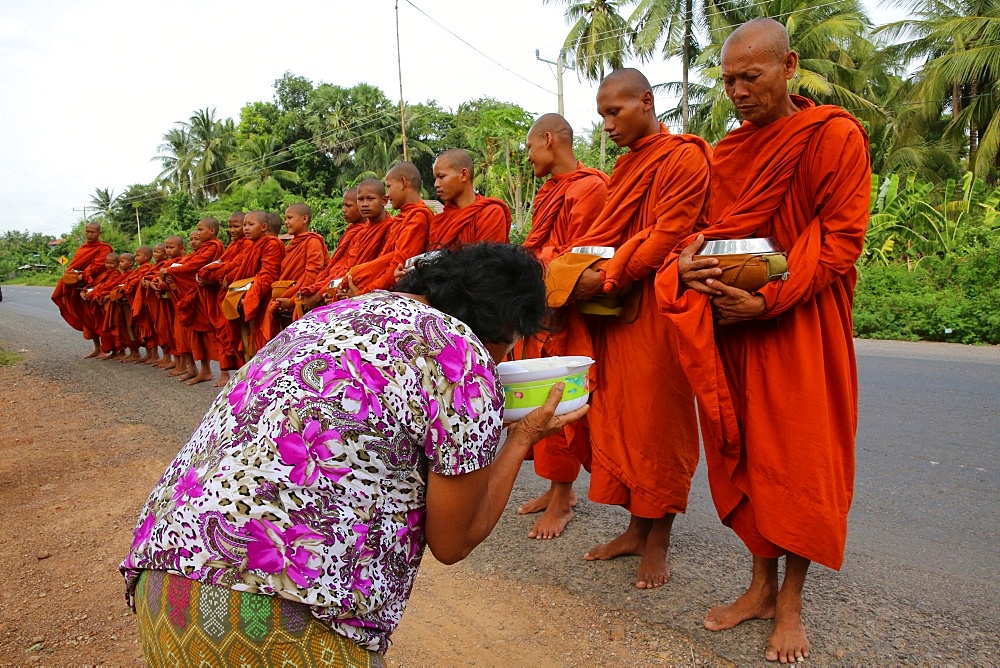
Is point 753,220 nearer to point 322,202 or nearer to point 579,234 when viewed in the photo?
point 579,234

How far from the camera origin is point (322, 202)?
31.7 m

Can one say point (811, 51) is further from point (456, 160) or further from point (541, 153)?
point (541, 153)

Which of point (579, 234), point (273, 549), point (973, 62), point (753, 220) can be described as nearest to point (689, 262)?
point (753, 220)

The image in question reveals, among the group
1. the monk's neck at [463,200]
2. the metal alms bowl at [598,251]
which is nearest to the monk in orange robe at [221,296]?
the monk's neck at [463,200]

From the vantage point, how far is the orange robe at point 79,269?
1203 cm

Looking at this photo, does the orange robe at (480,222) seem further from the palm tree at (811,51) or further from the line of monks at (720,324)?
the palm tree at (811,51)

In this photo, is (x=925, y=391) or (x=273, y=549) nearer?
(x=273, y=549)

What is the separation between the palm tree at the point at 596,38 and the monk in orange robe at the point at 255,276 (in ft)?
64.2

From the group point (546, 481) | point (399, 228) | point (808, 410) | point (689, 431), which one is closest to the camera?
point (808, 410)

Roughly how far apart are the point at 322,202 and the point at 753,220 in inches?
1206

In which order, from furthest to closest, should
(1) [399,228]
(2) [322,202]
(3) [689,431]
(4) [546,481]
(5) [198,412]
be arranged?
1. (2) [322,202]
2. (5) [198,412]
3. (1) [399,228]
4. (4) [546,481]
5. (3) [689,431]

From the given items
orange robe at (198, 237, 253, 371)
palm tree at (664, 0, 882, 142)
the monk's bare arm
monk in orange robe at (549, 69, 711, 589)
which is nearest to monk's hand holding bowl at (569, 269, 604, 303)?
monk in orange robe at (549, 69, 711, 589)

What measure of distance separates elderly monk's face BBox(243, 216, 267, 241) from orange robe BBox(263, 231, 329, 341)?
0.62 metres

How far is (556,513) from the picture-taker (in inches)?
153
